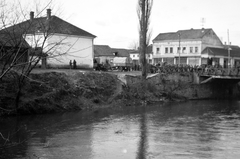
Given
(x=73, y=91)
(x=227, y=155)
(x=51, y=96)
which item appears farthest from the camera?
(x=73, y=91)

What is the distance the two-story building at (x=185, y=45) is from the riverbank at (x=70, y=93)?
3070 cm

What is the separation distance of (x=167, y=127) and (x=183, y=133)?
206 cm

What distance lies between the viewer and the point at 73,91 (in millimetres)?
30234

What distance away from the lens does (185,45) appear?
67312 millimetres

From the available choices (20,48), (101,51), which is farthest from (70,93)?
(101,51)

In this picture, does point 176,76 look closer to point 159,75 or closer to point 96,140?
point 159,75

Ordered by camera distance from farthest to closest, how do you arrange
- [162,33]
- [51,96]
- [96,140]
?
[162,33], [51,96], [96,140]

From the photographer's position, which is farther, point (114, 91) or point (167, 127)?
point (114, 91)

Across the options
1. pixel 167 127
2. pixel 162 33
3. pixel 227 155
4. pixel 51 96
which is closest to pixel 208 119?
pixel 167 127

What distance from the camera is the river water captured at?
46.8ft

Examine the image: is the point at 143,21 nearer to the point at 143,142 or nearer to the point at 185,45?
the point at 143,142

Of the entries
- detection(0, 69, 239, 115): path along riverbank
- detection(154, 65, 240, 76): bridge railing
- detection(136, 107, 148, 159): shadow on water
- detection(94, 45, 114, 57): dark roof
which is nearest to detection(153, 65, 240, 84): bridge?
detection(154, 65, 240, 76): bridge railing

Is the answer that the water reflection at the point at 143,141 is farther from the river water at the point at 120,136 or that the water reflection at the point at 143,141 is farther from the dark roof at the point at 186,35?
the dark roof at the point at 186,35

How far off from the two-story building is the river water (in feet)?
134
